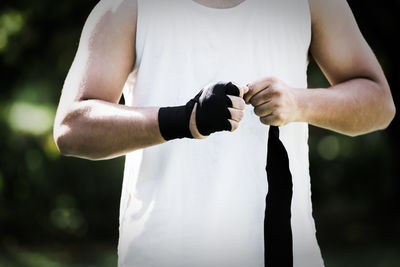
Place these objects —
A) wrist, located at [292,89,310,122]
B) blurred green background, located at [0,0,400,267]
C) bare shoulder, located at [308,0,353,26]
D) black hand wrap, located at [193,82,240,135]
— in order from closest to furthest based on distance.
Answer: black hand wrap, located at [193,82,240,135] → wrist, located at [292,89,310,122] → bare shoulder, located at [308,0,353,26] → blurred green background, located at [0,0,400,267]

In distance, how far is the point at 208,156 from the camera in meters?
1.56

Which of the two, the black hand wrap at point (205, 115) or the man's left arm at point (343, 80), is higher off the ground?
the man's left arm at point (343, 80)

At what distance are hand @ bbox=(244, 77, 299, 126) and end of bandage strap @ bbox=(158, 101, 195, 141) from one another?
7.0 inches

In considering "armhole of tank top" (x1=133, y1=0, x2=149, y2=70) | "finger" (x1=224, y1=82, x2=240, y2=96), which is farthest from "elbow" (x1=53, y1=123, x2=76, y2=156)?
"finger" (x1=224, y1=82, x2=240, y2=96)

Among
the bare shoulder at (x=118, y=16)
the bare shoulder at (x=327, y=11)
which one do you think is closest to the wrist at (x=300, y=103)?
the bare shoulder at (x=327, y=11)

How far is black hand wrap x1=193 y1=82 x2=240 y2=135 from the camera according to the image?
138cm

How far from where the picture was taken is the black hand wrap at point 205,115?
1.38 m

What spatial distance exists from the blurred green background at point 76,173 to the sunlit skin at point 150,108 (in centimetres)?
422

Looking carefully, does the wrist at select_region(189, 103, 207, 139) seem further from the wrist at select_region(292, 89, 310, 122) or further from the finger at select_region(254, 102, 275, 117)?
the wrist at select_region(292, 89, 310, 122)

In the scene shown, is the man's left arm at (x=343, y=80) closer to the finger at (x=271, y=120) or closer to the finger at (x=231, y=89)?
the finger at (x=271, y=120)

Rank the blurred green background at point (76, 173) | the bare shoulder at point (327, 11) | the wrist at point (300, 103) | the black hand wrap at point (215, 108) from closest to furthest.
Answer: the black hand wrap at point (215, 108) < the wrist at point (300, 103) < the bare shoulder at point (327, 11) < the blurred green background at point (76, 173)

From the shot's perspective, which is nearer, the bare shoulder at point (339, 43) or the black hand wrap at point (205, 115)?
the black hand wrap at point (205, 115)

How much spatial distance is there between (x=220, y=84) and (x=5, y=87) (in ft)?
18.2

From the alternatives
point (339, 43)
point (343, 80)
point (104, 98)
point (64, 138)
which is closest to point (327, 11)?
point (339, 43)
